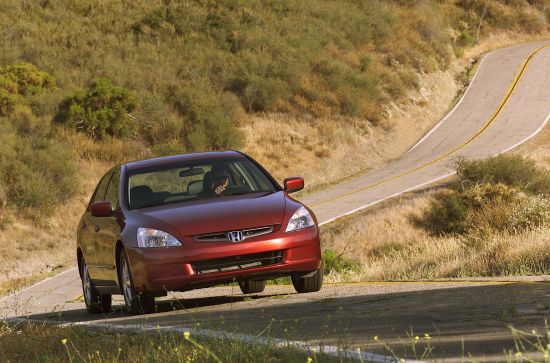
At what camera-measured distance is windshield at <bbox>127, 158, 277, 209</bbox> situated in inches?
478

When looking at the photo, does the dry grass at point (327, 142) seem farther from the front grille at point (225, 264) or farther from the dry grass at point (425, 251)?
the front grille at point (225, 264)

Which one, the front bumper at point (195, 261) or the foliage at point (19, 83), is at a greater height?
the front bumper at point (195, 261)

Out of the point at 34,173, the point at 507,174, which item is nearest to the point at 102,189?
the point at 34,173

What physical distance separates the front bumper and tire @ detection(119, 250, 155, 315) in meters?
0.19

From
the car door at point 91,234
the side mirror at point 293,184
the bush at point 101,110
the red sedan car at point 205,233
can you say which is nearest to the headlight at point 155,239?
the red sedan car at point 205,233

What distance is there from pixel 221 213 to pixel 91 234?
2.66m

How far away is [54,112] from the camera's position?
40.8 metres

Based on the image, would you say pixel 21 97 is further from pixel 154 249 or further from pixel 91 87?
pixel 154 249

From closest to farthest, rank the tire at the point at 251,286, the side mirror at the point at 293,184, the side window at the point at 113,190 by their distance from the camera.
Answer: the side mirror at the point at 293,184 < the side window at the point at 113,190 < the tire at the point at 251,286

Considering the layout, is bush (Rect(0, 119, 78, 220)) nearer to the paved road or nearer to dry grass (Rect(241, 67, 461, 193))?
dry grass (Rect(241, 67, 461, 193))

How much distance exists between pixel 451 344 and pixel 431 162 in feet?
122

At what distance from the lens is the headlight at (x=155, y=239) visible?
435 inches

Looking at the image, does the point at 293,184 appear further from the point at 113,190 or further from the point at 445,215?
the point at 445,215

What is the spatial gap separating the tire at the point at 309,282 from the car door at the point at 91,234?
8.34 feet
